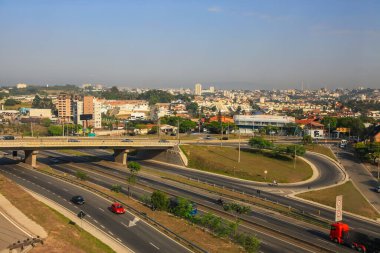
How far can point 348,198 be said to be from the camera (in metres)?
60.9

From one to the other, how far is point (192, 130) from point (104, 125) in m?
53.2

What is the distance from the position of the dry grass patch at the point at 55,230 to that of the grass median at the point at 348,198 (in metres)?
36.2

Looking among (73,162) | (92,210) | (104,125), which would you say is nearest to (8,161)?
(73,162)

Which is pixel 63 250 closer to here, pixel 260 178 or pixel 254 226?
pixel 254 226

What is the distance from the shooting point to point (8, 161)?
81.0 m

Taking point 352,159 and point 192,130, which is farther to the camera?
point 192,130

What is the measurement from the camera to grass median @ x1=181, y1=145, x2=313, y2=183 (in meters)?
73.7

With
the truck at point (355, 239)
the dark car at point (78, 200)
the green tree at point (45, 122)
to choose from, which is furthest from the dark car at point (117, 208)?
the green tree at point (45, 122)

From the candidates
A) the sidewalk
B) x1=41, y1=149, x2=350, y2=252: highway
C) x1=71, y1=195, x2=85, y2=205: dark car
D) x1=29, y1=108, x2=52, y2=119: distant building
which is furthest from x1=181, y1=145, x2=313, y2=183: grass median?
x1=29, y1=108, x2=52, y2=119: distant building

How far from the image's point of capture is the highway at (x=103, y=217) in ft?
111

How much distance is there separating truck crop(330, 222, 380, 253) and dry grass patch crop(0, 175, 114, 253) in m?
21.7

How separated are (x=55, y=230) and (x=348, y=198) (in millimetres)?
43846

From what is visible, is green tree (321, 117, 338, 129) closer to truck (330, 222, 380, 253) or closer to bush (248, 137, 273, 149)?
bush (248, 137, 273, 149)

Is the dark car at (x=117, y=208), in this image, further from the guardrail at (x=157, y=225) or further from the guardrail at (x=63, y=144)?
the guardrail at (x=63, y=144)
